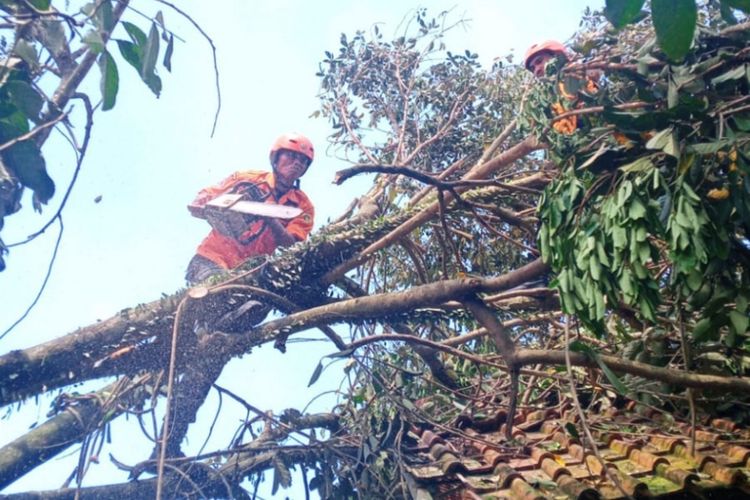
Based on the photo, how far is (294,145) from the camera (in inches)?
227

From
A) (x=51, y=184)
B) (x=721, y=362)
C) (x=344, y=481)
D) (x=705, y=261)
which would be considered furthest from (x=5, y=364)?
(x=721, y=362)

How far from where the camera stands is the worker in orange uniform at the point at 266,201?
5277 mm

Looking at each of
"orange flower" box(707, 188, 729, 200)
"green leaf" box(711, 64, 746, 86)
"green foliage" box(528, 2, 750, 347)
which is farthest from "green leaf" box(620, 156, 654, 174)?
"green leaf" box(711, 64, 746, 86)

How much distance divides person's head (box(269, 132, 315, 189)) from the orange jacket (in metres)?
0.12

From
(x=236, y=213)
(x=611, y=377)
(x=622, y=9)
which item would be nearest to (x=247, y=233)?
(x=236, y=213)

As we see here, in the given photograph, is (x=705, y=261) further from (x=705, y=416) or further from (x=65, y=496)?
(x=65, y=496)

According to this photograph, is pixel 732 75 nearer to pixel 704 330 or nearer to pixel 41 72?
pixel 704 330

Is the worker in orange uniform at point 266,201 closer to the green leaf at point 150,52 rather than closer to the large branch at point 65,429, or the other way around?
the large branch at point 65,429

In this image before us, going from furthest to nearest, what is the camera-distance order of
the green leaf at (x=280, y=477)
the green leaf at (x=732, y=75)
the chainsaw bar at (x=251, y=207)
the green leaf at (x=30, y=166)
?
the chainsaw bar at (x=251, y=207)
the green leaf at (x=280, y=477)
the green leaf at (x=732, y=75)
the green leaf at (x=30, y=166)

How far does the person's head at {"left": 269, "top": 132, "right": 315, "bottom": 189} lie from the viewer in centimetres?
577

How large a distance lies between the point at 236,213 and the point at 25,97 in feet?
7.81

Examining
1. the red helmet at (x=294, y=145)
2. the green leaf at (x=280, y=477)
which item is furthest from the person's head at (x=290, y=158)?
the green leaf at (x=280, y=477)

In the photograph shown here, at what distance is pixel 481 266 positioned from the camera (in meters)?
6.06

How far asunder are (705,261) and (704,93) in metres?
1.06
